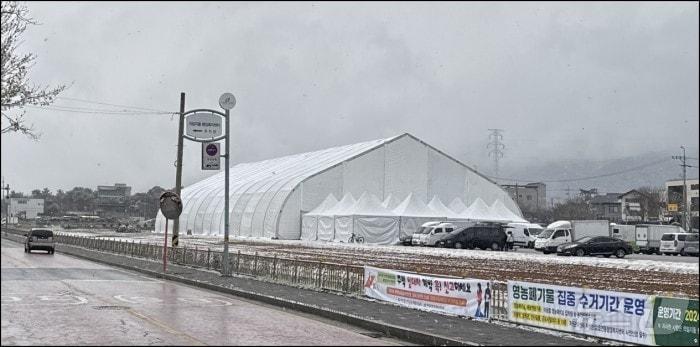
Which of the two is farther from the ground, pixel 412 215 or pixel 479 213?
pixel 479 213

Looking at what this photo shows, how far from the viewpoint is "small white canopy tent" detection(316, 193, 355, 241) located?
71.9 metres

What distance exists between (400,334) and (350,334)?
972 millimetres

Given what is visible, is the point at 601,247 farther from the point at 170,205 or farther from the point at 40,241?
the point at 40,241

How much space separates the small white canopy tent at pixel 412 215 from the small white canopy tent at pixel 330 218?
203 inches

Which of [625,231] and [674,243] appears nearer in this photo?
[674,243]

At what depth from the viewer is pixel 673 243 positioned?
59.9 m

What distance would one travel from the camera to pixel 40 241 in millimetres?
49156

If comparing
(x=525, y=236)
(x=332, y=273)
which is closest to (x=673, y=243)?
(x=525, y=236)

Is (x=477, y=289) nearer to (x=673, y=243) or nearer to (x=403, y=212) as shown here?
(x=673, y=243)

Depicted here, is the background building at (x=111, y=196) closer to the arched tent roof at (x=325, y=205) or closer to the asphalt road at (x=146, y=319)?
the arched tent roof at (x=325, y=205)

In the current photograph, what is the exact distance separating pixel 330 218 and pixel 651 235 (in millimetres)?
30133

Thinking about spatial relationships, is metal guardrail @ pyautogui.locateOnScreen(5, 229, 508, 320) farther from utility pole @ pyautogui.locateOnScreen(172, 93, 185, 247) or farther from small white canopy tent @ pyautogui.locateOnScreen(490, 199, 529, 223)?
small white canopy tent @ pyautogui.locateOnScreen(490, 199, 529, 223)

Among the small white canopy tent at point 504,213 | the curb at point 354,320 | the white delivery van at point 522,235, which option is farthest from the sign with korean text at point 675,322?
the small white canopy tent at point 504,213

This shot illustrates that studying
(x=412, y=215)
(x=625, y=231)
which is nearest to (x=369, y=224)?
(x=412, y=215)
